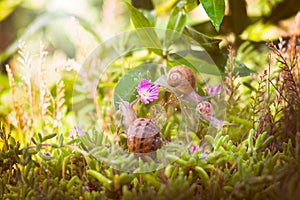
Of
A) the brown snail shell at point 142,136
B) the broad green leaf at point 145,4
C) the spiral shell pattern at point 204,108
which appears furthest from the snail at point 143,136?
the broad green leaf at point 145,4

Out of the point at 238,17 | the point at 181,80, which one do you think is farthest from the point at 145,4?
the point at 181,80

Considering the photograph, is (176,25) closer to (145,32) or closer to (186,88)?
(145,32)

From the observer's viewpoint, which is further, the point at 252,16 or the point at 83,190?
the point at 252,16

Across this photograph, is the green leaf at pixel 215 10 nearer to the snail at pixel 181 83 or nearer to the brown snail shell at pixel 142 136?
the snail at pixel 181 83

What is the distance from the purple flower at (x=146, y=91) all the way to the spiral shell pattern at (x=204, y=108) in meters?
0.09

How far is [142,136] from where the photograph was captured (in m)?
0.63

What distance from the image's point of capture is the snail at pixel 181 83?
27.3 inches

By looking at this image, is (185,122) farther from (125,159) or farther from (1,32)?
(1,32)

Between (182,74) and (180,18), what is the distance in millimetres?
242

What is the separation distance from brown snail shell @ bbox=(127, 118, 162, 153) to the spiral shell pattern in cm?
11

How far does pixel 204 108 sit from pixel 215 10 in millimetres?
164

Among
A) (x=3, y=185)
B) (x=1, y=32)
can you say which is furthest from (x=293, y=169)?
(x=1, y=32)

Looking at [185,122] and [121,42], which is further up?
[121,42]

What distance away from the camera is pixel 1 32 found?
2449 mm
